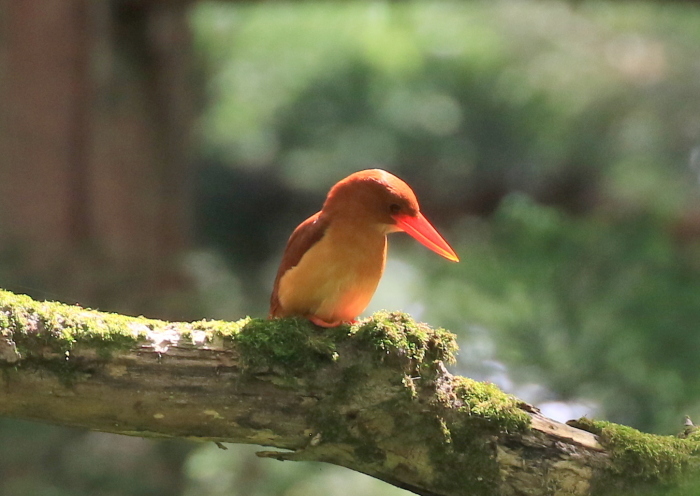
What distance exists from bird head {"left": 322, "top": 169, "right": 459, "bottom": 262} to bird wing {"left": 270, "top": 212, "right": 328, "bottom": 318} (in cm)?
5

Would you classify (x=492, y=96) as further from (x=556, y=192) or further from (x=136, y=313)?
(x=136, y=313)

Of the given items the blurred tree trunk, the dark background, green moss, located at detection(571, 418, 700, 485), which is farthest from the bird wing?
the blurred tree trunk

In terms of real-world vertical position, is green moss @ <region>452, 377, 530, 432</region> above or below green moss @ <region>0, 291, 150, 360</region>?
above

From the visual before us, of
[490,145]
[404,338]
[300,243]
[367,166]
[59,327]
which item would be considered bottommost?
[59,327]

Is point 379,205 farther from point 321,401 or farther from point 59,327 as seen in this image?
point 59,327

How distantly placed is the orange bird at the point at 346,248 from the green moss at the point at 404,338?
0.67ft

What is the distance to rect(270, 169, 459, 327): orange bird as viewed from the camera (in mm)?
2453

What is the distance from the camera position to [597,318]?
3.80 meters

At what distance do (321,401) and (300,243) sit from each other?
24.1 inches

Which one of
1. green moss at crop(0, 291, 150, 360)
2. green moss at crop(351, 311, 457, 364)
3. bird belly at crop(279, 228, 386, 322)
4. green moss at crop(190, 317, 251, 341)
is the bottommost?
green moss at crop(0, 291, 150, 360)

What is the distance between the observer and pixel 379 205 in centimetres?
253

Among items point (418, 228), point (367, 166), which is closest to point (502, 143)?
point (367, 166)

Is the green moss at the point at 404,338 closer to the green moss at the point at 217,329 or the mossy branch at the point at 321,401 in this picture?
the mossy branch at the point at 321,401

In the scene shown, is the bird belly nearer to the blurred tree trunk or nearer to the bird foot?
the bird foot
